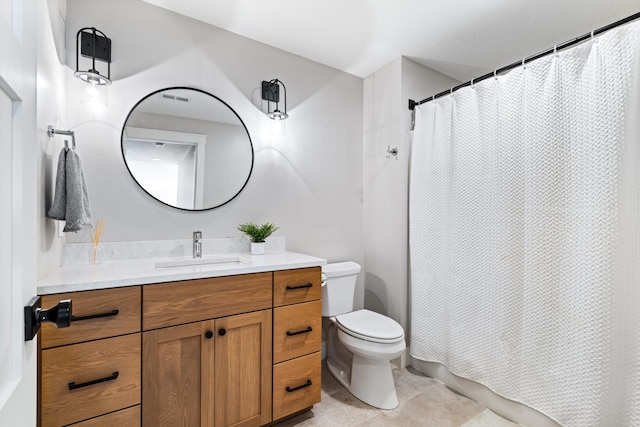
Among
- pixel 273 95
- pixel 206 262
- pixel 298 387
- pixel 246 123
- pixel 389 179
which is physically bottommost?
pixel 298 387

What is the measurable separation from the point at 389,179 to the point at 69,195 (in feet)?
6.72

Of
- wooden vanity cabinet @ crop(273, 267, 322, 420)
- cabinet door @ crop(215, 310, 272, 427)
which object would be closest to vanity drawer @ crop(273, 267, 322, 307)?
wooden vanity cabinet @ crop(273, 267, 322, 420)

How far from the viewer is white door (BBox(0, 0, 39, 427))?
1.73 ft

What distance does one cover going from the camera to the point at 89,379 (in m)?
1.22

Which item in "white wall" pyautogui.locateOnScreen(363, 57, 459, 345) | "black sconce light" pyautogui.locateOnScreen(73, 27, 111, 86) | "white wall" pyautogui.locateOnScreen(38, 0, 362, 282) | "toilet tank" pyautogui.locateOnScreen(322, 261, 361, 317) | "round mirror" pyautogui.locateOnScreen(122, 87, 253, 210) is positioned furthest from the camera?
"white wall" pyautogui.locateOnScreen(363, 57, 459, 345)

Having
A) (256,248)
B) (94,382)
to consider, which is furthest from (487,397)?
(94,382)

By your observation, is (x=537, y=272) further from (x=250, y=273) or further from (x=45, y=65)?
(x=45, y=65)

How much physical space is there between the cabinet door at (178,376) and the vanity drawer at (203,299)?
5 cm

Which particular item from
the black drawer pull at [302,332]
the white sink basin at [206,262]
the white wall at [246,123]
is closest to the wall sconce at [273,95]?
the white wall at [246,123]

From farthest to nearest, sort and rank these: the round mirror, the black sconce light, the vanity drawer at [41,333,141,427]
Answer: the round mirror < the black sconce light < the vanity drawer at [41,333,141,427]

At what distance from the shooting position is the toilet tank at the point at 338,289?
7.19ft

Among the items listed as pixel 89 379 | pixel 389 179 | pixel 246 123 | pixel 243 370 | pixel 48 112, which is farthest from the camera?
pixel 389 179

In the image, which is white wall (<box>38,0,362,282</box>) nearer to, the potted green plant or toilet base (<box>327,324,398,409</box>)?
the potted green plant

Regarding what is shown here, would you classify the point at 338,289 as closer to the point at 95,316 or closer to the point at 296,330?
the point at 296,330
